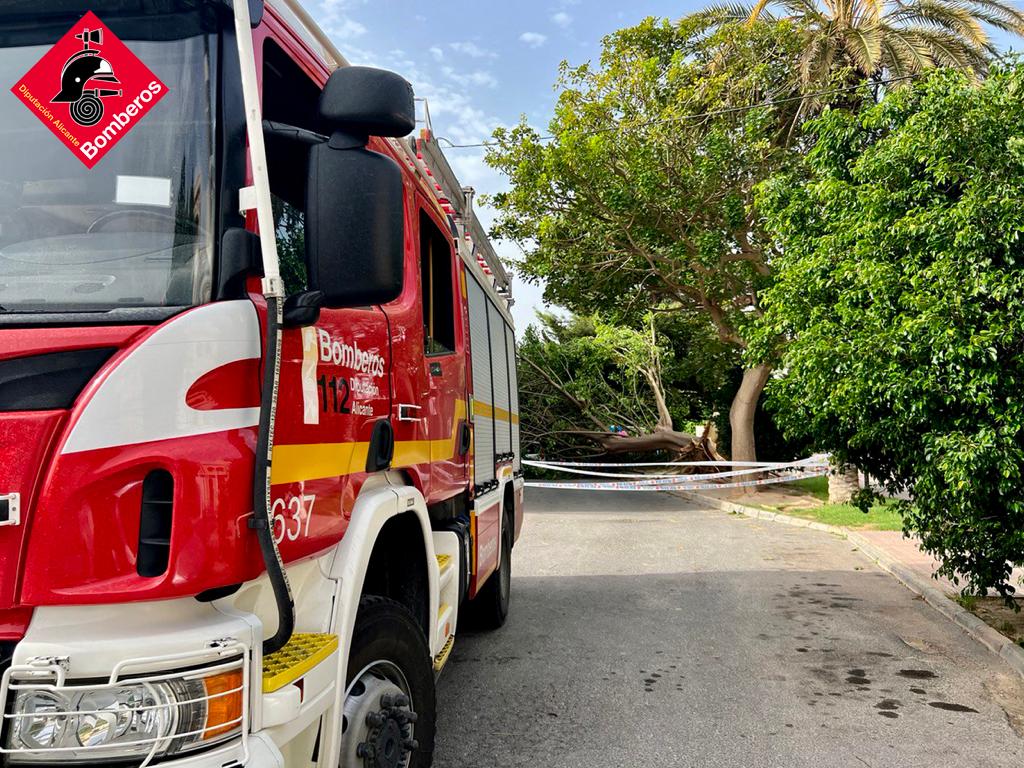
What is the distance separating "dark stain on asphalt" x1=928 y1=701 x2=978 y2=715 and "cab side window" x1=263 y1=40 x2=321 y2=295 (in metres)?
4.52

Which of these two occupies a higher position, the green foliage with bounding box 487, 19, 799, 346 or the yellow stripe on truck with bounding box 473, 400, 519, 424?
the green foliage with bounding box 487, 19, 799, 346

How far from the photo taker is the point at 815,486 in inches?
758

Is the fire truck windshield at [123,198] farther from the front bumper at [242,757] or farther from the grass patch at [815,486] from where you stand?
the grass patch at [815,486]

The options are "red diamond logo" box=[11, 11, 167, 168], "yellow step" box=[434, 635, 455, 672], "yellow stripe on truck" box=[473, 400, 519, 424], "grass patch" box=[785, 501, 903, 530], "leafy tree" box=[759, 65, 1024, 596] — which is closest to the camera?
"red diamond logo" box=[11, 11, 167, 168]

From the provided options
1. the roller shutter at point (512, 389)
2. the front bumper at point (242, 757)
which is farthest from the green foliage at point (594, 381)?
the front bumper at point (242, 757)

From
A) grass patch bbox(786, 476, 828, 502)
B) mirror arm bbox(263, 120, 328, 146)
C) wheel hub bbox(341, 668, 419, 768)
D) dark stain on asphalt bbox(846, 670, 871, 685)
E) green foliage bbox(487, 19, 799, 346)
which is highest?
green foliage bbox(487, 19, 799, 346)

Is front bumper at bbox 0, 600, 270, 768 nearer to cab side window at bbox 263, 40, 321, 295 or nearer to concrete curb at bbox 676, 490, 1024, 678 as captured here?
cab side window at bbox 263, 40, 321, 295

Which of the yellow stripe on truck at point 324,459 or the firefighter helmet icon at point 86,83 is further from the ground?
the firefighter helmet icon at point 86,83

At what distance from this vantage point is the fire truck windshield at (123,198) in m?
1.87

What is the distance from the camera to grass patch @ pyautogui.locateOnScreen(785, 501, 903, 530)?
12.4m

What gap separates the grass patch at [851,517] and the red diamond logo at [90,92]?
454 inches

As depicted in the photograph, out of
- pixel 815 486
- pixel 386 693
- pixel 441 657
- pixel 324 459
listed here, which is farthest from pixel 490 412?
pixel 815 486

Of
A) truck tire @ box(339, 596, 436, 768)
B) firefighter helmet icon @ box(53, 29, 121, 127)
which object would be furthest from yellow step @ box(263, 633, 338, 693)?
firefighter helmet icon @ box(53, 29, 121, 127)

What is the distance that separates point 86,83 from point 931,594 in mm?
8040
